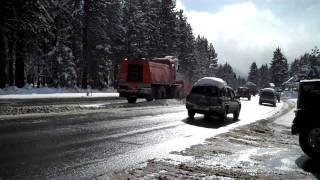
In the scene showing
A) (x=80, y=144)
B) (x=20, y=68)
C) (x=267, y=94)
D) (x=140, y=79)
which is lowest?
(x=80, y=144)

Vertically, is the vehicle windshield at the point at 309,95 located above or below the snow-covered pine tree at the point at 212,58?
below

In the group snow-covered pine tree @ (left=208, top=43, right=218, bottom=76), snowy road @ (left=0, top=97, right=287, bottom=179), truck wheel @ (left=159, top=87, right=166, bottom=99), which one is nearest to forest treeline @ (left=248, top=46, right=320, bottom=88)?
snow-covered pine tree @ (left=208, top=43, right=218, bottom=76)

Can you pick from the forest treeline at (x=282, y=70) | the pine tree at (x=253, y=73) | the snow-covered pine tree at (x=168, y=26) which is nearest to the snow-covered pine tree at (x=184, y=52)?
the snow-covered pine tree at (x=168, y=26)

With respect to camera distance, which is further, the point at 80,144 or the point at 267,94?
the point at 267,94

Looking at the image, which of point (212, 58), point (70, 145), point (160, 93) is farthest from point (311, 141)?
point (212, 58)

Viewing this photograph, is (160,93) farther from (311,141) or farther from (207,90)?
(311,141)

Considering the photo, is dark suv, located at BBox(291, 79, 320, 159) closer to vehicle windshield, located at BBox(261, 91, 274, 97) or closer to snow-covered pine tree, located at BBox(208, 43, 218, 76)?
vehicle windshield, located at BBox(261, 91, 274, 97)

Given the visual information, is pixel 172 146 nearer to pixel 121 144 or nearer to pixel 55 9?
pixel 121 144

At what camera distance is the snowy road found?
7793 millimetres

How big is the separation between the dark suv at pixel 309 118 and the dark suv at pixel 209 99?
33.2 feet

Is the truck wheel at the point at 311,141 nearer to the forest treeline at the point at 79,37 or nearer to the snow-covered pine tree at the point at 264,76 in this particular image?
the forest treeline at the point at 79,37

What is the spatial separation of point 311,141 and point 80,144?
565 cm

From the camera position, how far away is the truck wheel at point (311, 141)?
10789 millimetres

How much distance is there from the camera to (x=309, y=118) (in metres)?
10.9
